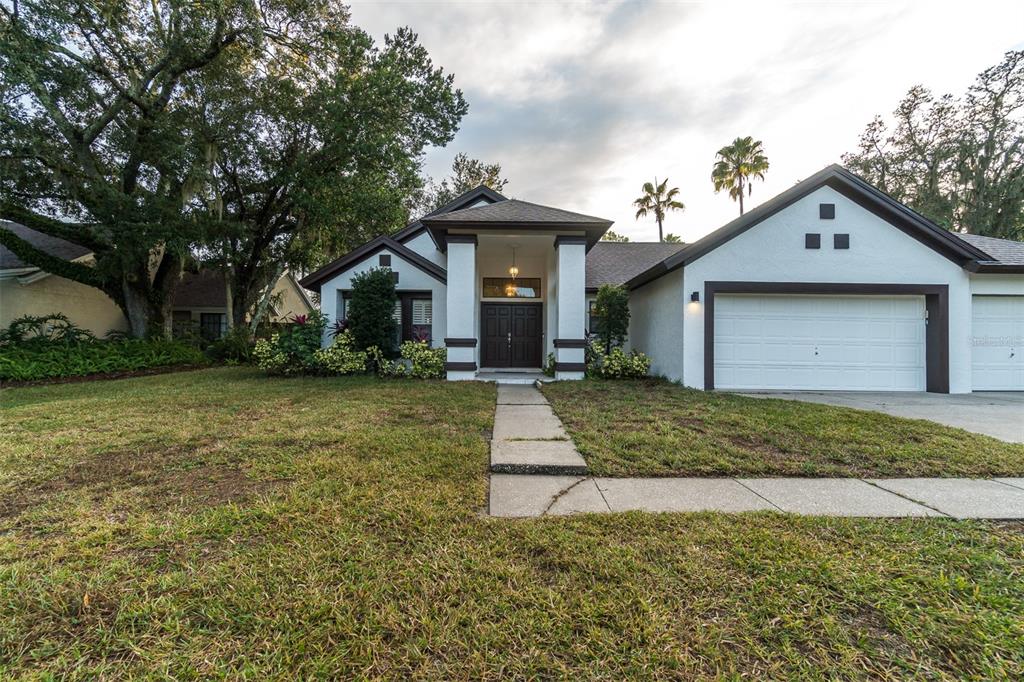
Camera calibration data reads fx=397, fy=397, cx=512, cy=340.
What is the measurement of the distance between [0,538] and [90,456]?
1909mm

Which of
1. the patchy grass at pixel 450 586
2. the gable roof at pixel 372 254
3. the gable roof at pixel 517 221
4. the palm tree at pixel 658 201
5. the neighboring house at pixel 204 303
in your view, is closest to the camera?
the patchy grass at pixel 450 586

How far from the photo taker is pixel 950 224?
18312mm

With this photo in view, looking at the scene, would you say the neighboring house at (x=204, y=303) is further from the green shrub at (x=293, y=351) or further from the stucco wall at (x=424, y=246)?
the stucco wall at (x=424, y=246)

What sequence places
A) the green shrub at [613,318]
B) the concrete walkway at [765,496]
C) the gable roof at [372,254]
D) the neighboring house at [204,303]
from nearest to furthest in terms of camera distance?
1. the concrete walkway at [765,496]
2. the green shrub at [613,318]
3. the gable roof at [372,254]
4. the neighboring house at [204,303]

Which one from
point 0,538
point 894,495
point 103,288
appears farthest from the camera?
point 103,288

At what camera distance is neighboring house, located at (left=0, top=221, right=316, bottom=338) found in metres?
13.2

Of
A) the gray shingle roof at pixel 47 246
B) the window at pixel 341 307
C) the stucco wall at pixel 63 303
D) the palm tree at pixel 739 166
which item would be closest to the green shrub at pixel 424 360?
the window at pixel 341 307

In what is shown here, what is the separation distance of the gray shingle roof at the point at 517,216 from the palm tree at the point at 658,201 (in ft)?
62.3

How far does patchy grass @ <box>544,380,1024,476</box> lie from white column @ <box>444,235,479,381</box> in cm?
353

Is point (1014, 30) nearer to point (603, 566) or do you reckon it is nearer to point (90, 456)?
point (603, 566)

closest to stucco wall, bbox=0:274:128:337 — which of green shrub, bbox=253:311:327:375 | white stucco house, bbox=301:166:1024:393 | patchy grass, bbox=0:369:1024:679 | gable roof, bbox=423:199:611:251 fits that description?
green shrub, bbox=253:311:327:375

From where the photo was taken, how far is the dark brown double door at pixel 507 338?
11.8 m

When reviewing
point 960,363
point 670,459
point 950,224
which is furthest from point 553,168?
point 950,224

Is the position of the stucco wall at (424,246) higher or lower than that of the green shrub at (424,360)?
higher
